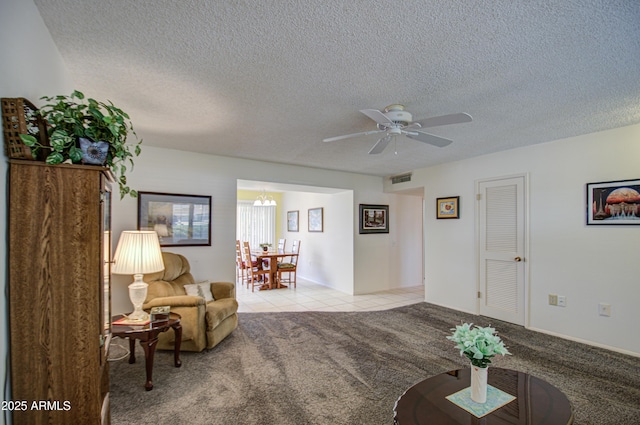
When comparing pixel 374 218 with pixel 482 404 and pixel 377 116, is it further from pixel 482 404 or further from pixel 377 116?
pixel 482 404

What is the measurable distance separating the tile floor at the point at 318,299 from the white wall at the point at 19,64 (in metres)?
3.87

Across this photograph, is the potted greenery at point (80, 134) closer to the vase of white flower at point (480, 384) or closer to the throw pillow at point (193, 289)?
the vase of white flower at point (480, 384)

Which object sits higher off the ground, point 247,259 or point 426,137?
point 426,137

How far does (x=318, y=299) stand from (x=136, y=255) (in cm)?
353

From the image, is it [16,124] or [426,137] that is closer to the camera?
[16,124]

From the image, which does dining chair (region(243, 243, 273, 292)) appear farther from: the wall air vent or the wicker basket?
the wicker basket

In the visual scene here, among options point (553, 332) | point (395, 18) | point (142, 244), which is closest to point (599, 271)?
point (553, 332)

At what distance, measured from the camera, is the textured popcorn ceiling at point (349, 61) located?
5.11ft

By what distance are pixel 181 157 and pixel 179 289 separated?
1.82m

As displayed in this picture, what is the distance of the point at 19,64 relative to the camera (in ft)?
4.49

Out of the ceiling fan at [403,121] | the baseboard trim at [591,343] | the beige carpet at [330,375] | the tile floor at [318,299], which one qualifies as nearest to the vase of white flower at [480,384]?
the beige carpet at [330,375]

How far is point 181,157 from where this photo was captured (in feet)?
14.1

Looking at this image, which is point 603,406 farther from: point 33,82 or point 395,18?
point 33,82

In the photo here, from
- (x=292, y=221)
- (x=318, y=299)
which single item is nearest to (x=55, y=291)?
(x=318, y=299)
